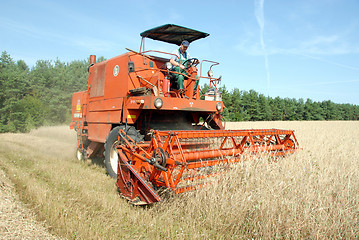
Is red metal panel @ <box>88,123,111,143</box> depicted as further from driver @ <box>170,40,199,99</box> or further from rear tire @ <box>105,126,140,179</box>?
driver @ <box>170,40,199,99</box>

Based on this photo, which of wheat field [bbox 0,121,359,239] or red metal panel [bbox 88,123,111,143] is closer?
wheat field [bbox 0,121,359,239]

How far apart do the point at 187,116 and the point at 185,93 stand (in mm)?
731

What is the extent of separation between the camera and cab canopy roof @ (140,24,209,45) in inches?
232

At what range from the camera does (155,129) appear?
571cm

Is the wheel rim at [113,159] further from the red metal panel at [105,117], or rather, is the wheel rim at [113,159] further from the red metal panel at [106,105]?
the red metal panel at [106,105]

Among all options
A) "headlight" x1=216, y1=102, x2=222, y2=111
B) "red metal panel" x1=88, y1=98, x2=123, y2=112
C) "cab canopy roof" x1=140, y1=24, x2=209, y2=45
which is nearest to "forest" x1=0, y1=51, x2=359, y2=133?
"red metal panel" x1=88, y1=98, x2=123, y2=112

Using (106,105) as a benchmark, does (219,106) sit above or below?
above

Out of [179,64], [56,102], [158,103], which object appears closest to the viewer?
[158,103]

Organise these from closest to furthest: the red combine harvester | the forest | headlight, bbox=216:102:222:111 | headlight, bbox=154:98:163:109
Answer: the red combine harvester → headlight, bbox=154:98:163:109 → headlight, bbox=216:102:222:111 → the forest

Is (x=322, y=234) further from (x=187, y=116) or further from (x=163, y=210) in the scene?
(x=187, y=116)

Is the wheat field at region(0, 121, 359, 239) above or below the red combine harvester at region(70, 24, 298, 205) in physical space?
below

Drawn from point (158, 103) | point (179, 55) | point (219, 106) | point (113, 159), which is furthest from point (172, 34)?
point (113, 159)

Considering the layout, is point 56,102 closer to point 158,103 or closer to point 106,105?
point 106,105

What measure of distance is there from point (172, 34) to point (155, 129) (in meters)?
2.48
